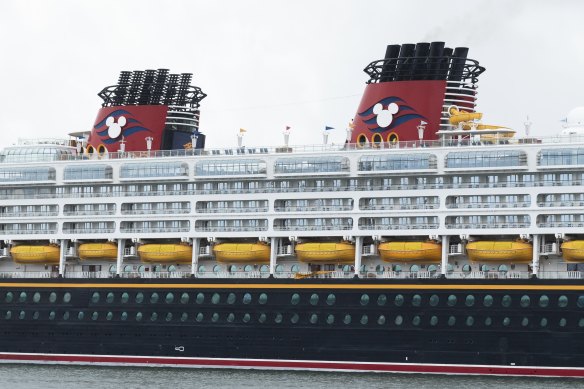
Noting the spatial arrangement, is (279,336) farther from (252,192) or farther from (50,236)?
(50,236)

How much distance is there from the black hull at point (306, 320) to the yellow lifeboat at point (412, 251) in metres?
1.25

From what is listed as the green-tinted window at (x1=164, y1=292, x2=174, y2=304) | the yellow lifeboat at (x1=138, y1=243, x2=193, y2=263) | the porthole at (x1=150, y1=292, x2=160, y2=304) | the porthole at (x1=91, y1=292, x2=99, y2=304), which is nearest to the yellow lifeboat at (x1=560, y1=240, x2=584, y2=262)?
the yellow lifeboat at (x1=138, y1=243, x2=193, y2=263)

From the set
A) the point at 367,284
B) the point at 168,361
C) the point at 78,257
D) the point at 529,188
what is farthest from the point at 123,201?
the point at 529,188

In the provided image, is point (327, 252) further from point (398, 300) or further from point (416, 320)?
point (416, 320)

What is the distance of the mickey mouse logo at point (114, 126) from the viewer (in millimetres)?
83750

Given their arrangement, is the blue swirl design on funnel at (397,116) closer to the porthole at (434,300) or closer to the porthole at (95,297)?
the porthole at (434,300)

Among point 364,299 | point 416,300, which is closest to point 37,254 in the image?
point 364,299

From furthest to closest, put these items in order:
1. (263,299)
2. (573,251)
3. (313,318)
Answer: (263,299), (313,318), (573,251)

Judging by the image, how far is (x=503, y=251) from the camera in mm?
69750

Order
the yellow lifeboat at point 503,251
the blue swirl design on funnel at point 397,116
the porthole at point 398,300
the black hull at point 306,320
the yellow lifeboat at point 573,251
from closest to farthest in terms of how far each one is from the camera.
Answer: the yellow lifeboat at point 573,251
the black hull at point 306,320
the yellow lifeboat at point 503,251
the porthole at point 398,300
the blue swirl design on funnel at point 397,116

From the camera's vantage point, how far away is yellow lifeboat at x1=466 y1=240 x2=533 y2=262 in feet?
229

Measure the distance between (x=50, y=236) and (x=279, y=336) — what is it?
14510 mm

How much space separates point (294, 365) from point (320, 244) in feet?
19.1

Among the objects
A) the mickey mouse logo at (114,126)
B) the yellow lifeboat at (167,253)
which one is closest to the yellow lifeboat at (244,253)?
the yellow lifeboat at (167,253)
